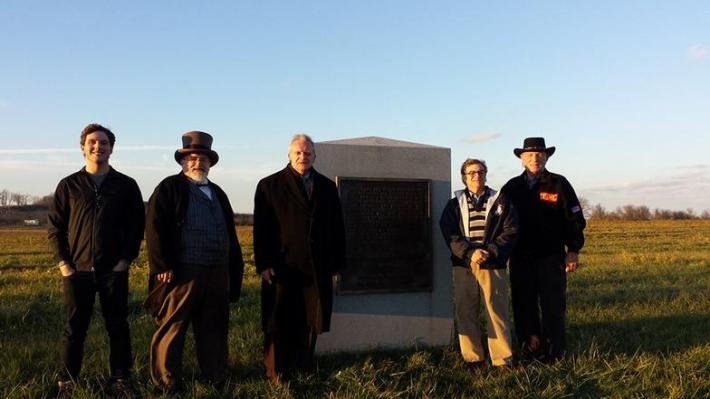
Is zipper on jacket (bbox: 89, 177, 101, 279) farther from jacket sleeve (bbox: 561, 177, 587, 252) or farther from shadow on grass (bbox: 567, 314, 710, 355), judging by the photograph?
shadow on grass (bbox: 567, 314, 710, 355)

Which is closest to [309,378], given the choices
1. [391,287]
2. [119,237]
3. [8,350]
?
[391,287]

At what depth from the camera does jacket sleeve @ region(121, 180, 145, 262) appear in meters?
4.27

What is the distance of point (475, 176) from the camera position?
5.00 metres

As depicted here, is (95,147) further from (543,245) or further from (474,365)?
(543,245)

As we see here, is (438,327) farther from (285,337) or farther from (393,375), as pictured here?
(285,337)

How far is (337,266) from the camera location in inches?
187

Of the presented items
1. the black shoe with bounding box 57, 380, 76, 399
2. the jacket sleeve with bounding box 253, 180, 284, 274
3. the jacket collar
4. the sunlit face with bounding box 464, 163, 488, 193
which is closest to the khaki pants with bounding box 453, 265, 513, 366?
the sunlit face with bounding box 464, 163, 488, 193

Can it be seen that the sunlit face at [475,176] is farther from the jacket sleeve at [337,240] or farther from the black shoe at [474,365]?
the black shoe at [474,365]

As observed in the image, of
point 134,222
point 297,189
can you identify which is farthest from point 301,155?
point 134,222

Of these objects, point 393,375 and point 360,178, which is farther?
point 360,178

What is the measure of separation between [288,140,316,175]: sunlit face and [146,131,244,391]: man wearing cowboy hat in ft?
Result: 1.94

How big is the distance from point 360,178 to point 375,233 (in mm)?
537

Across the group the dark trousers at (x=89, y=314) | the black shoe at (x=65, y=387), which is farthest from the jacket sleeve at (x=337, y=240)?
the black shoe at (x=65, y=387)

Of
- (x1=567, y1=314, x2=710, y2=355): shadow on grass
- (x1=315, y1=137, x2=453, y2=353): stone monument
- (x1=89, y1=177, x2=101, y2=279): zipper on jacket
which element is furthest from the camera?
(x1=567, y1=314, x2=710, y2=355): shadow on grass
